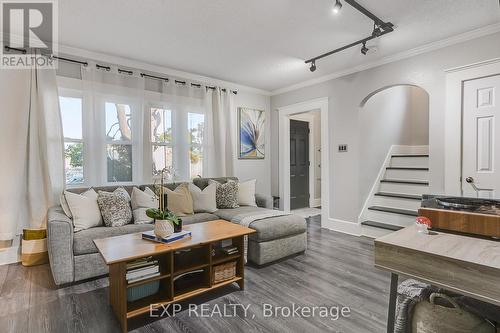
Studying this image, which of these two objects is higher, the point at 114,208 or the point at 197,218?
the point at 114,208

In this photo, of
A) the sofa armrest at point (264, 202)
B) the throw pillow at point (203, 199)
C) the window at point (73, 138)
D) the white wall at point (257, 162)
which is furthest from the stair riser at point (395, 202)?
the window at point (73, 138)

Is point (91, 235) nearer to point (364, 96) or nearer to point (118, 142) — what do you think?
point (118, 142)

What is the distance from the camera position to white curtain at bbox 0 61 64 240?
9.43 feet

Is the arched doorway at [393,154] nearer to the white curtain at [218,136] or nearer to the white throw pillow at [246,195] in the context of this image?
the white throw pillow at [246,195]

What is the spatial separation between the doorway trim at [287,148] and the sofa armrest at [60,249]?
355cm

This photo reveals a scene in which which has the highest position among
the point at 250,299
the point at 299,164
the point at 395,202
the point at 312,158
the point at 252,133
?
the point at 252,133

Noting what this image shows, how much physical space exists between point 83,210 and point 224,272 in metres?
1.63

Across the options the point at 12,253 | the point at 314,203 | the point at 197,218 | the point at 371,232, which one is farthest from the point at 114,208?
the point at 314,203

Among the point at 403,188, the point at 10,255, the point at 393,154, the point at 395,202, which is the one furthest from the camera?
the point at 393,154

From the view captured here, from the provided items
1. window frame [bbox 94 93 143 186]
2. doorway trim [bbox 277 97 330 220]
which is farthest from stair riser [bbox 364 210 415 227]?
window frame [bbox 94 93 143 186]

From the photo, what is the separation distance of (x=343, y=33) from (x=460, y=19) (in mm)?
1108

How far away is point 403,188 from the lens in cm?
418

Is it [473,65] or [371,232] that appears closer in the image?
[473,65]

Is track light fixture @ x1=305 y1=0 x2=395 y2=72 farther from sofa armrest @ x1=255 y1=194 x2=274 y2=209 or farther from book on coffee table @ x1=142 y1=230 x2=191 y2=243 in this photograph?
book on coffee table @ x1=142 y1=230 x2=191 y2=243
